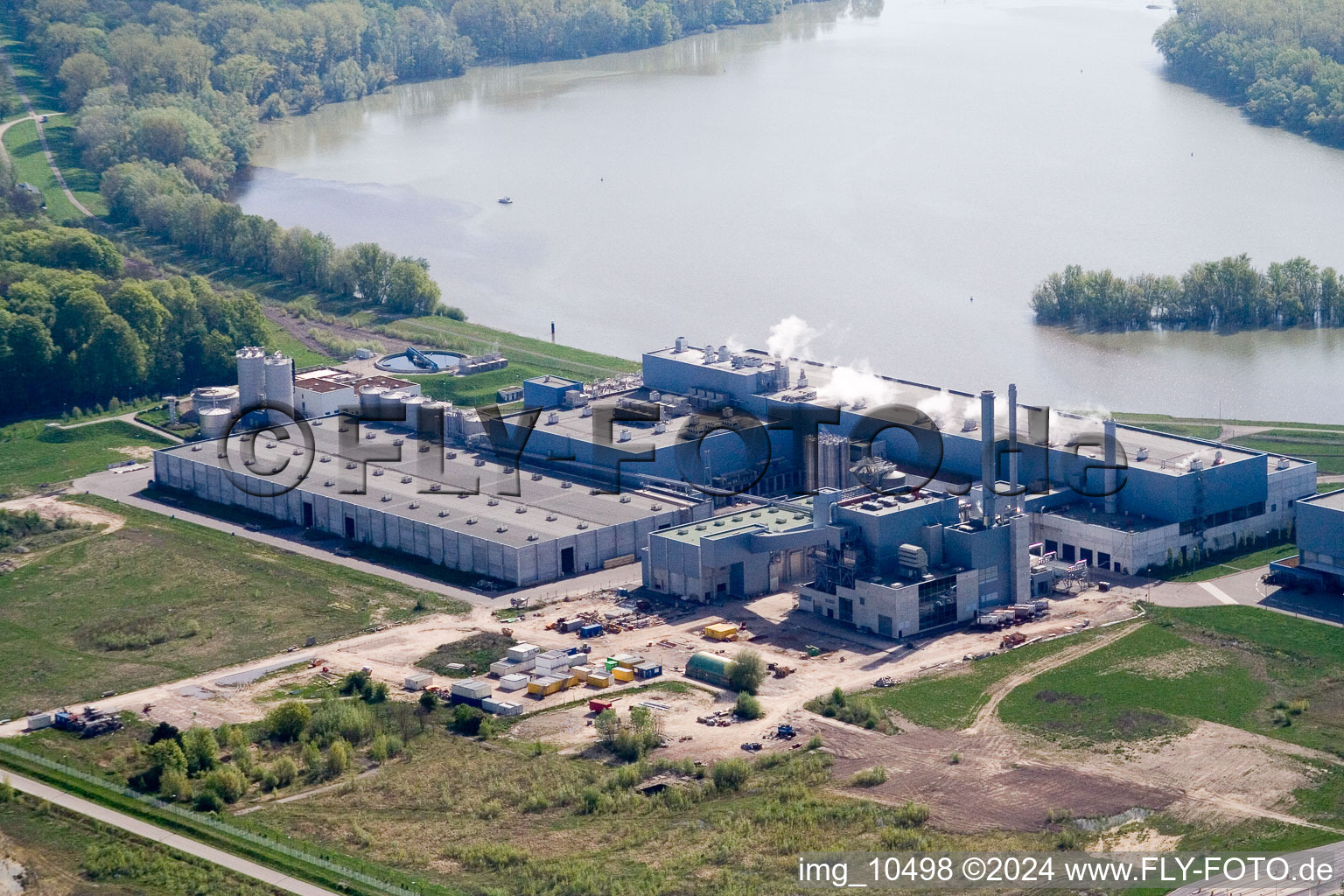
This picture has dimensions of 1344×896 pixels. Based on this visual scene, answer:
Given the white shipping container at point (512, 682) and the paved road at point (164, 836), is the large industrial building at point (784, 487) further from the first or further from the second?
the paved road at point (164, 836)

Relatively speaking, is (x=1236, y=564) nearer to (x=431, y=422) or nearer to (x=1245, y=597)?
(x=1245, y=597)

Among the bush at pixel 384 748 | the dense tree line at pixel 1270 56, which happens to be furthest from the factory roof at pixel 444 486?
the dense tree line at pixel 1270 56

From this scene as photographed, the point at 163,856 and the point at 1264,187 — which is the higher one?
the point at 1264,187

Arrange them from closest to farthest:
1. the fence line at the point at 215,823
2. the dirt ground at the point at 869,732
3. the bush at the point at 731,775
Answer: the fence line at the point at 215,823
the dirt ground at the point at 869,732
the bush at the point at 731,775

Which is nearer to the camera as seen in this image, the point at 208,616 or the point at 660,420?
the point at 208,616

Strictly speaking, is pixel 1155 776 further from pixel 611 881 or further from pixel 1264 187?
pixel 1264 187

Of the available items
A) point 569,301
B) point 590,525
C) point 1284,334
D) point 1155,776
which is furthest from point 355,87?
point 1155,776
